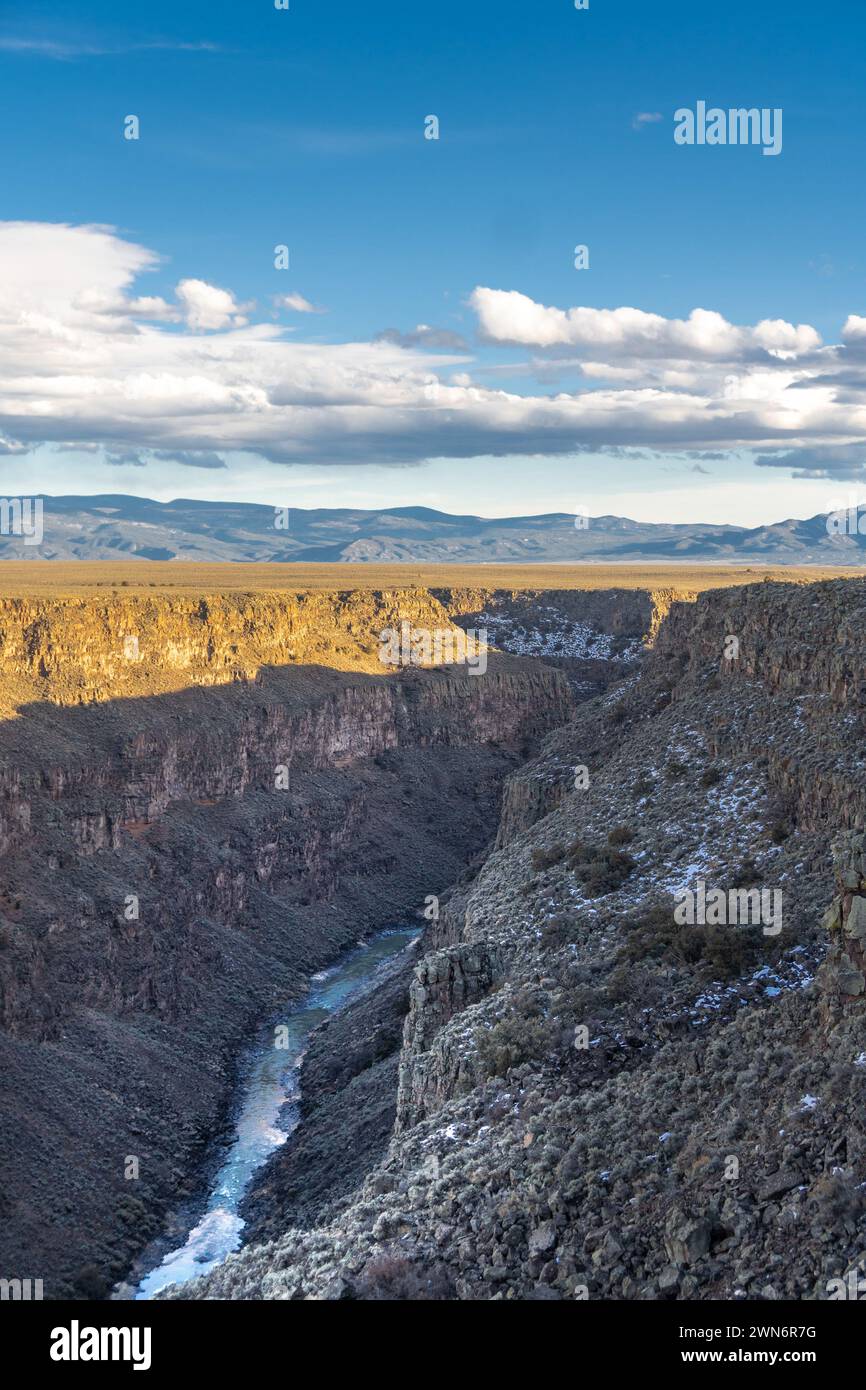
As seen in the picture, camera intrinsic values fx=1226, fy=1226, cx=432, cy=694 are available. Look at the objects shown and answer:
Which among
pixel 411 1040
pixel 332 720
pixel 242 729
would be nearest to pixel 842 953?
pixel 411 1040

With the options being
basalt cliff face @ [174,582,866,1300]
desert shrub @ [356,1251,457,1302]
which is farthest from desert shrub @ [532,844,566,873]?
desert shrub @ [356,1251,457,1302]

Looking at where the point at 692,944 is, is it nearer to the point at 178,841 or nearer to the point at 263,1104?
the point at 263,1104

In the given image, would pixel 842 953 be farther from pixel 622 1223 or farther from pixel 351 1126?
pixel 351 1126

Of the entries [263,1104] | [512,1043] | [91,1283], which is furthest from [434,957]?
[263,1104]

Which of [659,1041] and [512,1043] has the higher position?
[659,1041]

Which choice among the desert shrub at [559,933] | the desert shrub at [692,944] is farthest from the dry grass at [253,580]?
the desert shrub at [692,944]

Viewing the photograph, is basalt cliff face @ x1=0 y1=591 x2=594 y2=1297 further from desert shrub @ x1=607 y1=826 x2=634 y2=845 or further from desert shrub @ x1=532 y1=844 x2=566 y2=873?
desert shrub @ x1=607 y1=826 x2=634 y2=845

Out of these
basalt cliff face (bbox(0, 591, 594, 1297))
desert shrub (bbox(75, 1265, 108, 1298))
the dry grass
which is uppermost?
the dry grass
